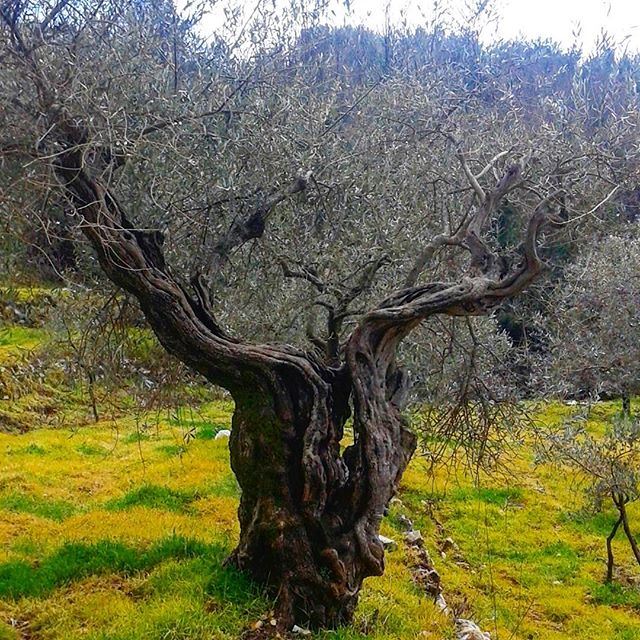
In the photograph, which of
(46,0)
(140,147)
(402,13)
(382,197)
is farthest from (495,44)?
(46,0)

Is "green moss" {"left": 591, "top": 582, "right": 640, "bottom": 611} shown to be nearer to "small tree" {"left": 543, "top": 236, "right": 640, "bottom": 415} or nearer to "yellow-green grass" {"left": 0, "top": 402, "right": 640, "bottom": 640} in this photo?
"yellow-green grass" {"left": 0, "top": 402, "right": 640, "bottom": 640}

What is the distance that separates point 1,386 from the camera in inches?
634

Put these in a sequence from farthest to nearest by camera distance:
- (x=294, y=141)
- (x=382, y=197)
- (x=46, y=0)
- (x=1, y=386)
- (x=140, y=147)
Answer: (x=1, y=386), (x=382, y=197), (x=294, y=141), (x=140, y=147), (x=46, y=0)

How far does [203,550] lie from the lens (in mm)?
6828

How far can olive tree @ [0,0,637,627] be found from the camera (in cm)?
525

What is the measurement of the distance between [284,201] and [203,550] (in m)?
3.45

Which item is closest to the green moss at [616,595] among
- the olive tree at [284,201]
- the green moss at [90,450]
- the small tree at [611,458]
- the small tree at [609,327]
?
the small tree at [611,458]

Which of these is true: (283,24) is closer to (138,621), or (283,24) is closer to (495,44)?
(495,44)

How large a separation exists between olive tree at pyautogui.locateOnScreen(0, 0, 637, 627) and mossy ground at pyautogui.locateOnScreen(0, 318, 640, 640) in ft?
2.61

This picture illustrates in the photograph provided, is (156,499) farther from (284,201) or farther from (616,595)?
(616,595)

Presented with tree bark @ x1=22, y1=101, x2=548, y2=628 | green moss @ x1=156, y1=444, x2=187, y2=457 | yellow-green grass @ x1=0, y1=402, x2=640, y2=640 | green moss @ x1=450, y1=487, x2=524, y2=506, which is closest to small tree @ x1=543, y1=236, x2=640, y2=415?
yellow-green grass @ x1=0, y1=402, x2=640, y2=640

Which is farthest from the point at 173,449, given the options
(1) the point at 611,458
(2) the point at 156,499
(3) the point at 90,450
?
(1) the point at 611,458

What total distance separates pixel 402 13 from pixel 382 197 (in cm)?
199

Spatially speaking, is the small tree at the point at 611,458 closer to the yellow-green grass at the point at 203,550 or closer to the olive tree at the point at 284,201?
the yellow-green grass at the point at 203,550
